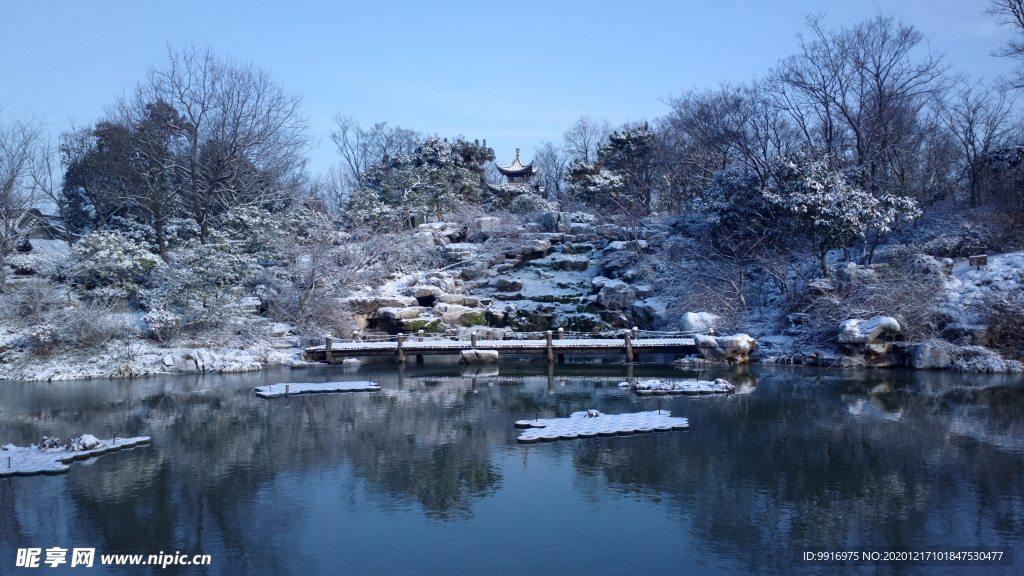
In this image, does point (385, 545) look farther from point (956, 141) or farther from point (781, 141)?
point (956, 141)

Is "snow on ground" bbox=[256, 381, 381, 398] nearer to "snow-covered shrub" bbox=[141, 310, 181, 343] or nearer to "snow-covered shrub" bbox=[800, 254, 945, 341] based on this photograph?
"snow-covered shrub" bbox=[141, 310, 181, 343]

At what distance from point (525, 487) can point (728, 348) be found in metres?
13.1

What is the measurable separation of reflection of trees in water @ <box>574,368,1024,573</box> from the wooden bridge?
23.7 feet

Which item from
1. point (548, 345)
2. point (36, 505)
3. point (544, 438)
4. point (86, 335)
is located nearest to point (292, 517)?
point (36, 505)

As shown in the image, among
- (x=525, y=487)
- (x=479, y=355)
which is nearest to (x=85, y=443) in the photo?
(x=525, y=487)

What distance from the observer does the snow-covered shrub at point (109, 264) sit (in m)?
23.1

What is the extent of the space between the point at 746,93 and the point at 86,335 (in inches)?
1023

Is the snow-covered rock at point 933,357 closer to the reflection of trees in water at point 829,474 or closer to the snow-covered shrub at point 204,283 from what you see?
the reflection of trees in water at point 829,474

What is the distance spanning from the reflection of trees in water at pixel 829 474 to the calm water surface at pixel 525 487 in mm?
36

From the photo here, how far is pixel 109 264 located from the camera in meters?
23.2

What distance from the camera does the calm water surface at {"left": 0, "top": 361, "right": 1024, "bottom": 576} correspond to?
260 inches

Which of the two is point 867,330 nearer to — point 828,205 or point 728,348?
point 728,348

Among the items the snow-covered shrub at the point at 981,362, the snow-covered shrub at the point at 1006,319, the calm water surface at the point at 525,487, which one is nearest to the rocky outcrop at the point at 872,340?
the snow-covered shrub at the point at 981,362

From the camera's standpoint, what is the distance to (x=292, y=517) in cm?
759
